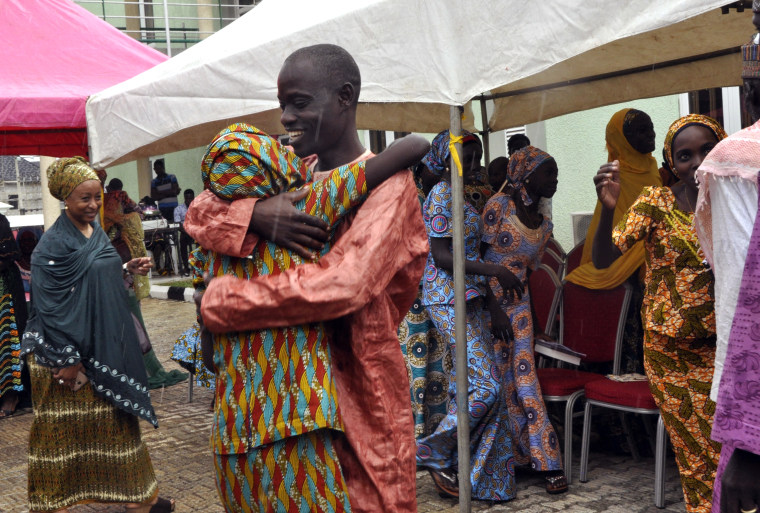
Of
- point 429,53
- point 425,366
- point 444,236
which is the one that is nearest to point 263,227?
point 429,53

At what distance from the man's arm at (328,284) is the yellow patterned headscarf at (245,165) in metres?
0.21

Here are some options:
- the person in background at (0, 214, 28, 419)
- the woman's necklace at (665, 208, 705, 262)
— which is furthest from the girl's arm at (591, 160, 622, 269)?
the person in background at (0, 214, 28, 419)

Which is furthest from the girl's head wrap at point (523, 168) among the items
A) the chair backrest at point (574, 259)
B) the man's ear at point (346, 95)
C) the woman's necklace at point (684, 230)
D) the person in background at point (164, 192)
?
the person in background at point (164, 192)

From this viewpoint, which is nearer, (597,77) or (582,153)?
(597,77)

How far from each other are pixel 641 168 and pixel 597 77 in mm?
946

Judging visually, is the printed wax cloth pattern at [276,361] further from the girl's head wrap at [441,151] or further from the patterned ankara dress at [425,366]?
the patterned ankara dress at [425,366]

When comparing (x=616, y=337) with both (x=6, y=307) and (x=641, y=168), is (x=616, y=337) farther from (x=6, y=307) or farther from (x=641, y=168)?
(x=6, y=307)

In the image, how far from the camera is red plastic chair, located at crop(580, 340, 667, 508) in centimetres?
442

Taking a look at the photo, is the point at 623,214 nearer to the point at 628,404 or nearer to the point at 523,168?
the point at 523,168

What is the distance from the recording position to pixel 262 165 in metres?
2.07

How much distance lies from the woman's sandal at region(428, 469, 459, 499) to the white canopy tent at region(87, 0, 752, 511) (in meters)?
0.87

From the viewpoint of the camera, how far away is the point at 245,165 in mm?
2061

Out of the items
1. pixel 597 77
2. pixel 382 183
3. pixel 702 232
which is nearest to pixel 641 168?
pixel 597 77

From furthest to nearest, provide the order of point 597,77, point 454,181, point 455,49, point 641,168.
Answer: point 597,77
point 641,168
point 454,181
point 455,49
